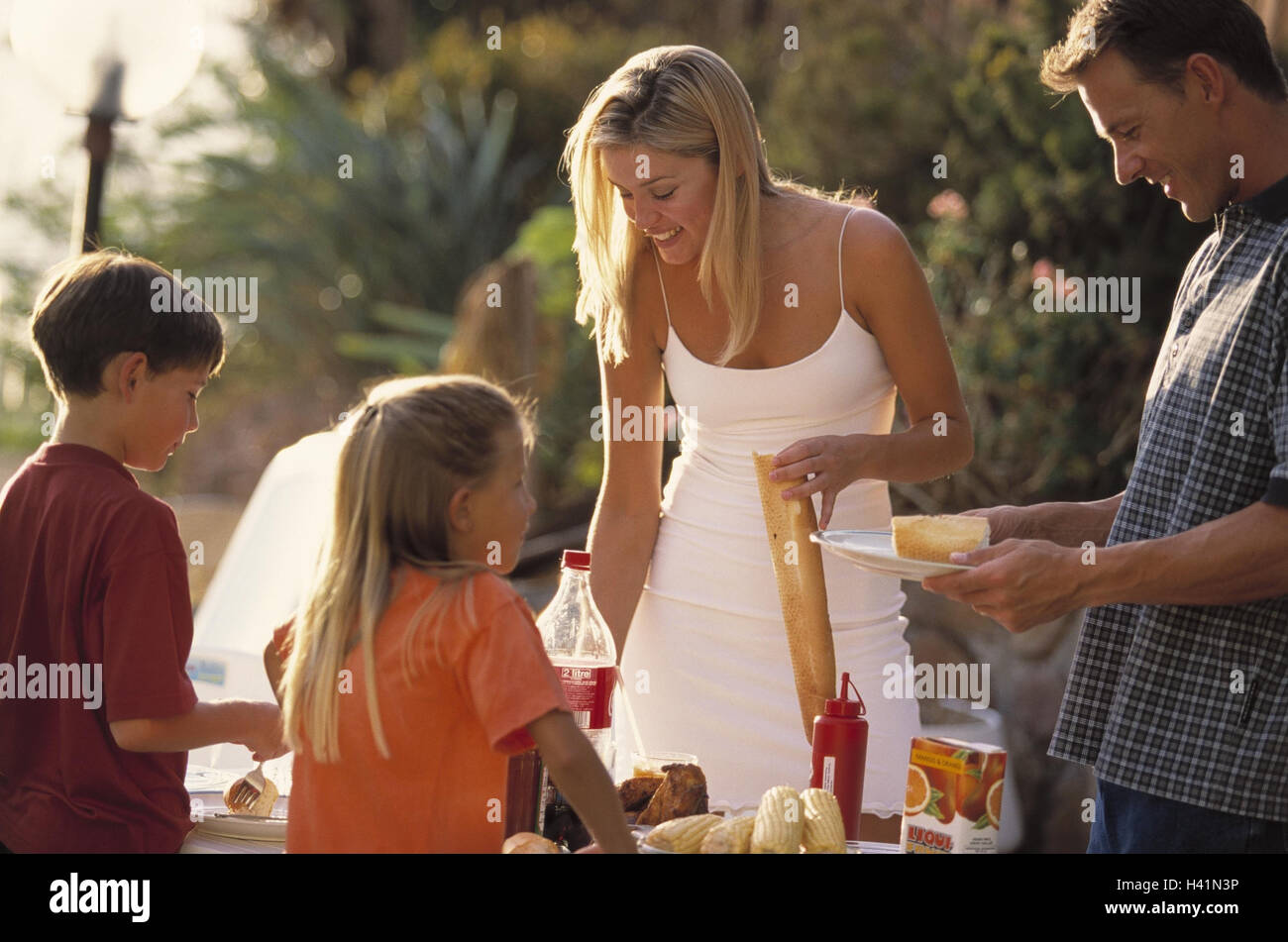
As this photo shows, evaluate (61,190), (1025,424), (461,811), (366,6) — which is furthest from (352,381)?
(461,811)

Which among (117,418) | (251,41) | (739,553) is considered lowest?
(739,553)

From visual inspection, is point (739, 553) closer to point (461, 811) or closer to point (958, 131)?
point (461, 811)

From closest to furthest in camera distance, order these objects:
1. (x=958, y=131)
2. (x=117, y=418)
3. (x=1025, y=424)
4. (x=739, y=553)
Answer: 1. (x=117, y=418)
2. (x=739, y=553)
3. (x=1025, y=424)
4. (x=958, y=131)

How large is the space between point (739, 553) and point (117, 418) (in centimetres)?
127

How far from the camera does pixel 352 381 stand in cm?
1161

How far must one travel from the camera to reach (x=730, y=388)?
2.99 m

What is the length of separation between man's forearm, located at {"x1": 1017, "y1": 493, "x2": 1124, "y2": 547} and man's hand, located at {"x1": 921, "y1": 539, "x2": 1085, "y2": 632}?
467 mm

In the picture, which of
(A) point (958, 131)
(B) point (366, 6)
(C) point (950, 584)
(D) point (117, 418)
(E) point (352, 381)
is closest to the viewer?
(C) point (950, 584)

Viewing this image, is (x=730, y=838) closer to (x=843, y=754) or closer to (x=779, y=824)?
Result: (x=779, y=824)

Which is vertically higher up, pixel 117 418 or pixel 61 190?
pixel 61 190

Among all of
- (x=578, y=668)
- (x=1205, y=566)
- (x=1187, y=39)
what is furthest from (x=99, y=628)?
(x=1187, y=39)

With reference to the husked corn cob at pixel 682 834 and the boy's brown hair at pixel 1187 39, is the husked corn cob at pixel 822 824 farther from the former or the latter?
the boy's brown hair at pixel 1187 39

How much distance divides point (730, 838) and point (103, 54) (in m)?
3.50

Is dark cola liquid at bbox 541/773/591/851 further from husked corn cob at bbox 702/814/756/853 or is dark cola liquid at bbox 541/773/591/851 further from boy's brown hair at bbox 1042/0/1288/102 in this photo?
boy's brown hair at bbox 1042/0/1288/102
